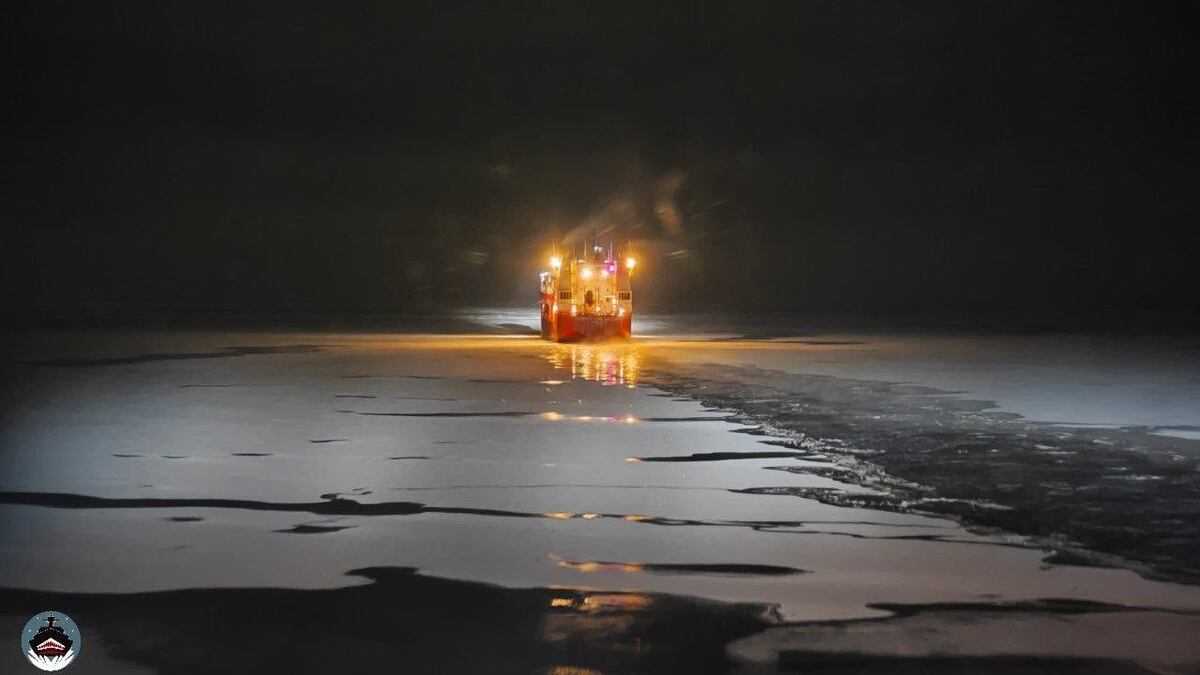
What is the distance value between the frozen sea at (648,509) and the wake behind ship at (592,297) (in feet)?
67.1

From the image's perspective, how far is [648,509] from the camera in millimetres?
11039

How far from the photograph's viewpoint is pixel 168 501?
1138 centimetres

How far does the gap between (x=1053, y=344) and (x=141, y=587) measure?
40971 millimetres

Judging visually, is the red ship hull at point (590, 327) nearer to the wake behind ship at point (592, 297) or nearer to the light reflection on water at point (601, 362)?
the wake behind ship at point (592, 297)

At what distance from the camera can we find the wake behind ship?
45656mm

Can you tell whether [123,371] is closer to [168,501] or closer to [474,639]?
[168,501]
